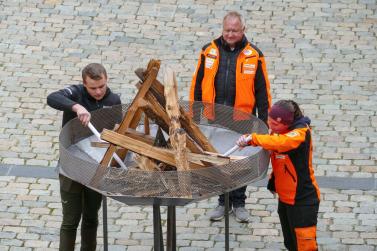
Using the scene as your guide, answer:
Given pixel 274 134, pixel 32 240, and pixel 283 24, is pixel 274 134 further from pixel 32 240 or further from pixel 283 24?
pixel 283 24

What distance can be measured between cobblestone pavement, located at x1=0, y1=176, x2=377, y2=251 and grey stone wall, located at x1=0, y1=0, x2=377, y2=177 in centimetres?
54

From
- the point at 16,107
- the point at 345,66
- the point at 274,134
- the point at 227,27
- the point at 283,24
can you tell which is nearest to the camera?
the point at 274,134

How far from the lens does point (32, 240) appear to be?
873cm

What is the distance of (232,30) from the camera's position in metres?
8.42

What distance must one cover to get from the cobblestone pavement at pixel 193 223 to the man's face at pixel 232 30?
1792mm

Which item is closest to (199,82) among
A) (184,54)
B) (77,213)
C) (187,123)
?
(77,213)

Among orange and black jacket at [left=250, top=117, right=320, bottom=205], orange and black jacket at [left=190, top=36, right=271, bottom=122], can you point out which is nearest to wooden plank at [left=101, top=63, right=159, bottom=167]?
orange and black jacket at [left=250, top=117, right=320, bottom=205]

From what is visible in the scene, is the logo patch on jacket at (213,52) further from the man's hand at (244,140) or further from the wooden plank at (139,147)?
the wooden plank at (139,147)

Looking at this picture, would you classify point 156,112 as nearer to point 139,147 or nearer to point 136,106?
point 136,106

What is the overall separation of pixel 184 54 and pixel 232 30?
4.05 meters

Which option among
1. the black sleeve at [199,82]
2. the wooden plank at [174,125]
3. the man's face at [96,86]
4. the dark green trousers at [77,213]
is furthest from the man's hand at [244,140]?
the black sleeve at [199,82]

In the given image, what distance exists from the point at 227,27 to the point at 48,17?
217 inches

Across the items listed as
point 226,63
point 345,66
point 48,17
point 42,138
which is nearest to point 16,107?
point 42,138

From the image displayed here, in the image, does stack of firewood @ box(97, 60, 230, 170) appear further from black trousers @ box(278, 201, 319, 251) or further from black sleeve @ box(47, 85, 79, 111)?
black trousers @ box(278, 201, 319, 251)
